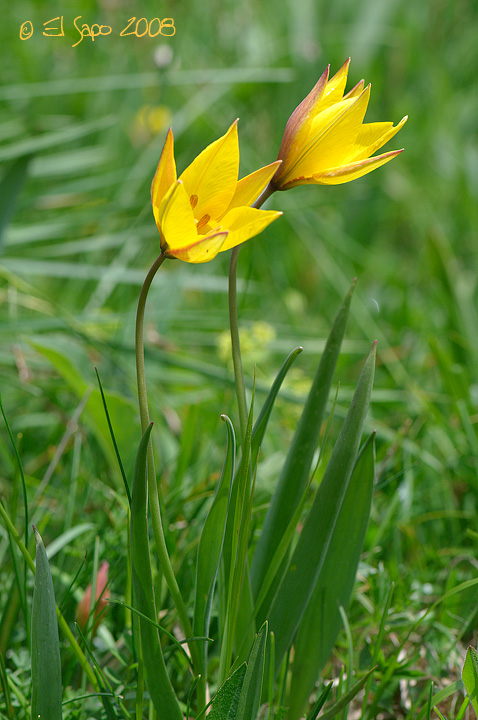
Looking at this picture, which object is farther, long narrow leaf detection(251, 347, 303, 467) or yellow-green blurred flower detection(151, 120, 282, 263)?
long narrow leaf detection(251, 347, 303, 467)

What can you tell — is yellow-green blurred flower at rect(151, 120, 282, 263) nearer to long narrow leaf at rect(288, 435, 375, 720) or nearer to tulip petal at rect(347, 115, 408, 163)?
tulip petal at rect(347, 115, 408, 163)

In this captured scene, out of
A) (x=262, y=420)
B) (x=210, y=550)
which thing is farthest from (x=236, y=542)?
(x=262, y=420)

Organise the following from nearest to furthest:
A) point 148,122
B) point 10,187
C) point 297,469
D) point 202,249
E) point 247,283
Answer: point 202,249 < point 297,469 < point 247,283 < point 10,187 < point 148,122

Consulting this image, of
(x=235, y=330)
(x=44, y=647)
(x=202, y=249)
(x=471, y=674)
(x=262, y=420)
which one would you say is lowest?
(x=471, y=674)

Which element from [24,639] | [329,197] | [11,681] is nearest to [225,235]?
[11,681]

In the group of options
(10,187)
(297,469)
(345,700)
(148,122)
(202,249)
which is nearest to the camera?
(202,249)

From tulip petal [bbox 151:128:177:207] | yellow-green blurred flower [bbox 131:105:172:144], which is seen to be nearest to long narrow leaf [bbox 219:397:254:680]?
tulip petal [bbox 151:128:177:207]

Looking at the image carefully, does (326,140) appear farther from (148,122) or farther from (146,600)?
(148,122)

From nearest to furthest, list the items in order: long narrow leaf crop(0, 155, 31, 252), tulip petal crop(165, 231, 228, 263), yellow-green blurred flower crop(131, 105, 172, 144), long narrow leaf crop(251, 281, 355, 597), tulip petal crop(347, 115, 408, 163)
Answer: tulip petal crop(165, 231, 228, 263), tulip petal crop(347, 115, 408, 163), long narrow leaf crop(251, 281, 355, 597), long narrow leaf crop(0, 155, 31, 252), yellow-green blurred flower crop(131, 105, 172, 144)

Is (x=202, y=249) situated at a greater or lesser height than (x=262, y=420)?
greater
